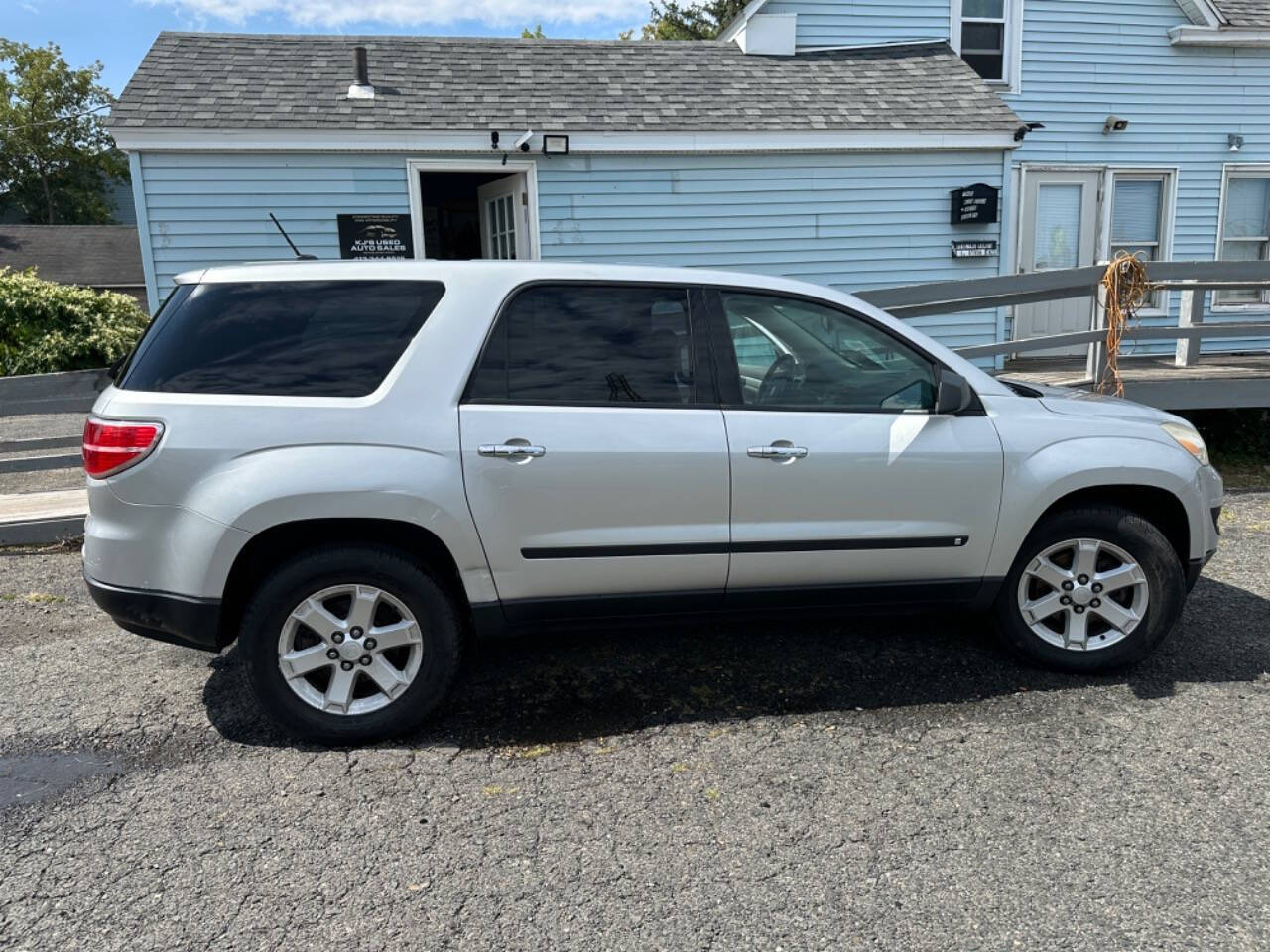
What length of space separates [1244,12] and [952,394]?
1170 centimetres

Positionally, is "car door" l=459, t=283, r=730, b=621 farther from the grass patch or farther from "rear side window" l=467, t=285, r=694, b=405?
the grass patch

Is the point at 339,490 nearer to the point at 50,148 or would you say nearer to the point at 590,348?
the point at 590,348

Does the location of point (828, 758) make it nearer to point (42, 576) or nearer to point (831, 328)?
point (831, 328)

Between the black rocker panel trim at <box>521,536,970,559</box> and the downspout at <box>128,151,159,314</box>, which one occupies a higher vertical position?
the downspout at <box>128,151,159,314</box>

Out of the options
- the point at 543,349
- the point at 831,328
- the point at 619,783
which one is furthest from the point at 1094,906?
the point at 543,349

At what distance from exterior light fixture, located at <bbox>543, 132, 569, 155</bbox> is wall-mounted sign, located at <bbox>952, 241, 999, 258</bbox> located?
14.4 feet

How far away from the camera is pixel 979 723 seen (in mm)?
3598

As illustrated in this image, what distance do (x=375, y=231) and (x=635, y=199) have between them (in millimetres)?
2670

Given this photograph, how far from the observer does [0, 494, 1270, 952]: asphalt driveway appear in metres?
2.53

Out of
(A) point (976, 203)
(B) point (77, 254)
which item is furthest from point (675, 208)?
(B) point (77, 254)

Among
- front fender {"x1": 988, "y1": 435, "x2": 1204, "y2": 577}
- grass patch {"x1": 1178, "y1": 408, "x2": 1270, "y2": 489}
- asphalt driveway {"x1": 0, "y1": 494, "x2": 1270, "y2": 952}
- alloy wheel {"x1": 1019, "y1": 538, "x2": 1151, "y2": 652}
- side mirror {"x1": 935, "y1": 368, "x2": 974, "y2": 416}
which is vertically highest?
side mirror {"x1": 935, "y1": 368, "x2": 974, "y2": 416}

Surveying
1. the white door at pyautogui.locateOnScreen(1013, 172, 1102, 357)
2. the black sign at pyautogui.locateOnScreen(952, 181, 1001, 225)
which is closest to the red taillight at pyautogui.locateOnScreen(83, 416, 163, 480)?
the black sign at pyautogui.locateOnScreen(952, 181, 1001, 225)

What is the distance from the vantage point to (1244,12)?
1173cm

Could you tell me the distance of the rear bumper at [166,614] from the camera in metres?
3.29
